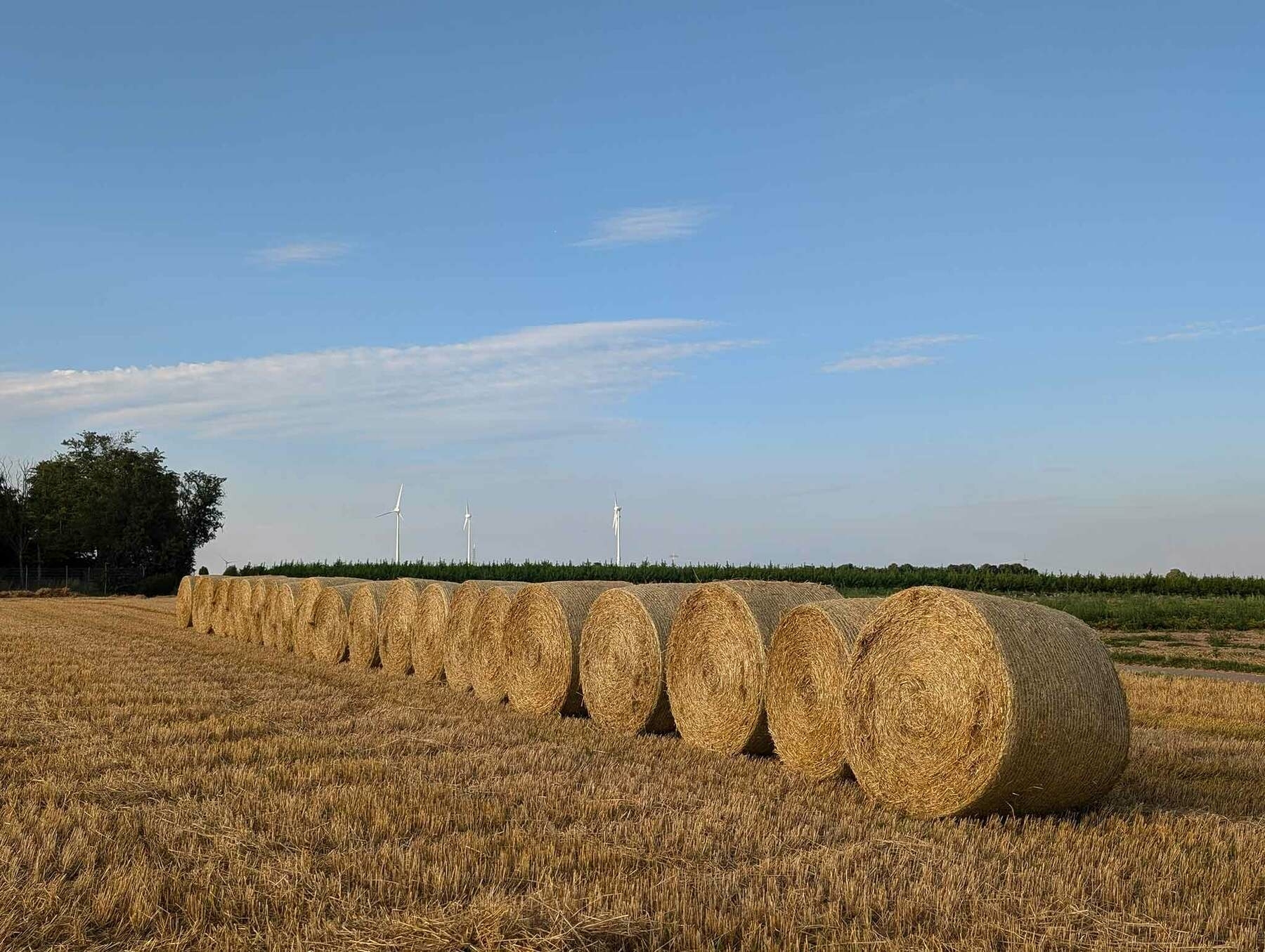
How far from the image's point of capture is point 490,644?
13.9 metres

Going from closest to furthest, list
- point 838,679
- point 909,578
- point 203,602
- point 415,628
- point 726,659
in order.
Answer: point 838,679 < point 726,659 < point 415,628 < point 203,602 < point 909,578

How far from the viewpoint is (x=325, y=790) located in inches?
298

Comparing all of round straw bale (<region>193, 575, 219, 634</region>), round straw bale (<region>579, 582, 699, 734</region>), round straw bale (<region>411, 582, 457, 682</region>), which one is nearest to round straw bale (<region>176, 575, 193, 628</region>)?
round straw bale (<region>193, 575, 219, 634</region>)

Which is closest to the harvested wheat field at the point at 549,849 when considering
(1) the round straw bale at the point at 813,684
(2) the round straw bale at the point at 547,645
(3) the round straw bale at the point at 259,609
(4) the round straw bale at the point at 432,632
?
(1) the round straw bale at the point at 813,684

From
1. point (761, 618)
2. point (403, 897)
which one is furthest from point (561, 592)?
point (403, 897)

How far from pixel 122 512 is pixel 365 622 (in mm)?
55227

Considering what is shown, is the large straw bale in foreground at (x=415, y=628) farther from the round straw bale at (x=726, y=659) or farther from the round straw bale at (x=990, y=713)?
the round straw bale at (x=990, y=713)

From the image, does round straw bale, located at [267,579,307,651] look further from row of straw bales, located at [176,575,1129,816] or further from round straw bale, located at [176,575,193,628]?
round straw bale, located at [176,575,193,628]

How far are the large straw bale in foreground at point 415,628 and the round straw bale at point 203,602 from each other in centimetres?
1113

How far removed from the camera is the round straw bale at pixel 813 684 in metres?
8.68

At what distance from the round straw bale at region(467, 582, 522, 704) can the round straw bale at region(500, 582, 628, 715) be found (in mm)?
123

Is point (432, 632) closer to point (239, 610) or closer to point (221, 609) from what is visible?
point (239, 610)

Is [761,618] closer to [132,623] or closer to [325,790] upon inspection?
[325,790]

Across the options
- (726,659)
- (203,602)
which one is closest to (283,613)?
(203,602)
